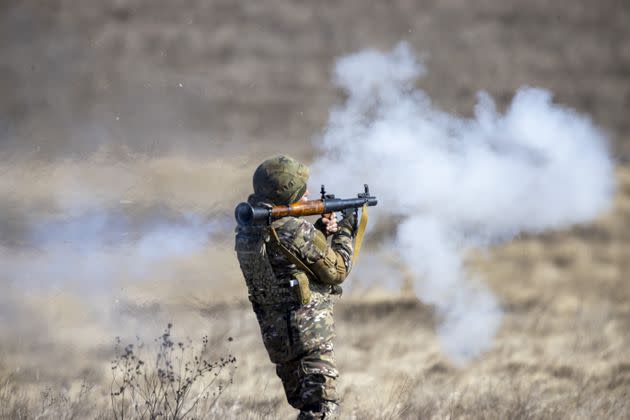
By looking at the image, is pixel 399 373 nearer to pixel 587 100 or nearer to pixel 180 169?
pixel 180 169

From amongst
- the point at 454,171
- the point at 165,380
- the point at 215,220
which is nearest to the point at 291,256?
the point at 165,380

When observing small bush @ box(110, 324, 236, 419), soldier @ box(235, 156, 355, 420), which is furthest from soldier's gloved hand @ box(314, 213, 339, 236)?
small bush @ box(110, 324, 236, 419)

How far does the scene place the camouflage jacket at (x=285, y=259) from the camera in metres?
4.34

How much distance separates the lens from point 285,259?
4438 millimetres

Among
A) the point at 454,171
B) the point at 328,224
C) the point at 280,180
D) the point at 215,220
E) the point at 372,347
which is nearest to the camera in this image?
the point at 280,180

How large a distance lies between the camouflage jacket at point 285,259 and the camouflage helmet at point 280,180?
13 centimetres

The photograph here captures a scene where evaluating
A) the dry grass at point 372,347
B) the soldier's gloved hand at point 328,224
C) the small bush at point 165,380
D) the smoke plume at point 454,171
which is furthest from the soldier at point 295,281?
the smoke plume at point 454,171

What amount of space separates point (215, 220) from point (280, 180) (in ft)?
7.42

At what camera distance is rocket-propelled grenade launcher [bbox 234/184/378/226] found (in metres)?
4.20

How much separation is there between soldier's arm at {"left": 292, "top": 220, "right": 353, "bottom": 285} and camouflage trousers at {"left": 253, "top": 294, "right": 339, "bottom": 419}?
0.52 ft

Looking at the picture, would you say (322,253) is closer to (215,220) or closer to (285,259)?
(285,259)

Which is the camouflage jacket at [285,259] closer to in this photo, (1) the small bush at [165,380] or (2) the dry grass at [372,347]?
(1) the small bush at [165,380]

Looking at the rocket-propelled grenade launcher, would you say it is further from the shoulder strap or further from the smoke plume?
the smoke plume

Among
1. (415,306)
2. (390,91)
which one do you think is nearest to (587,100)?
(390,91)
